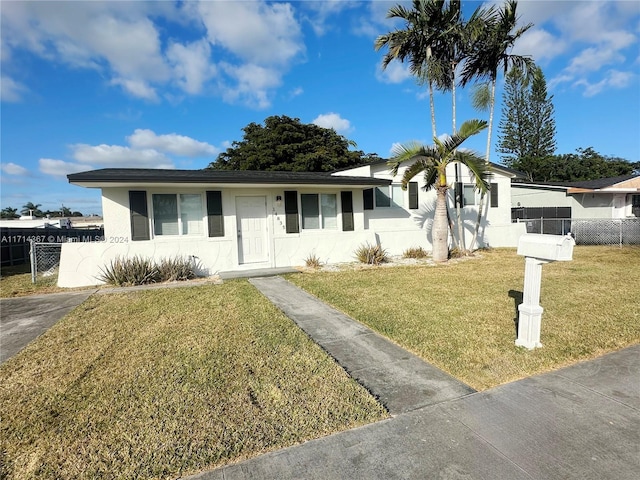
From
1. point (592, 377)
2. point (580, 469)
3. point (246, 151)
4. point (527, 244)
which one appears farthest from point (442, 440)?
point (246, 151)

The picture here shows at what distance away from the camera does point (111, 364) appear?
362 cm

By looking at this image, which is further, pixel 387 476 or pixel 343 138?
pixel 343 138

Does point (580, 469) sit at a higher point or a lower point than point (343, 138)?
lower

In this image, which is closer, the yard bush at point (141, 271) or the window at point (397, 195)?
the yard bush at point (141, 271)

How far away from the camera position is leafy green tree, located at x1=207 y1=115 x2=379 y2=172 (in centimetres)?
2711

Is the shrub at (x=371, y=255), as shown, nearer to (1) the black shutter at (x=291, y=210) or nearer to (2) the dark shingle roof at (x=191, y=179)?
(2) the dark shingle roof at (x=191, y=179)

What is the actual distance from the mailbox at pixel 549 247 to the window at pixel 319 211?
7654 mm

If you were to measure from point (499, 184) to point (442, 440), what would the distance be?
1444 centimetres

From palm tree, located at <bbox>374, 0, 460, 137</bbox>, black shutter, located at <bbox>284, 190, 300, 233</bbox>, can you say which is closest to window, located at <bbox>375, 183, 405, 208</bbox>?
palm tree, located at <bbox>374, 0, 460, 137</bbox>

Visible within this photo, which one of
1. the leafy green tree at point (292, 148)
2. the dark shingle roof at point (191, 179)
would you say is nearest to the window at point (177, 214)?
the dark shingle roof at point (191, 179)

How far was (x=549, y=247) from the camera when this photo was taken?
338 cm

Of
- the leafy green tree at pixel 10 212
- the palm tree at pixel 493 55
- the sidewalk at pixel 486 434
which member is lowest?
the sidewalk at pixel 486 434

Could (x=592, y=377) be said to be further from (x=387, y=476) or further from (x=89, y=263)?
(x=89, y=263)

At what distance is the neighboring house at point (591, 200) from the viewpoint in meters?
16.3
